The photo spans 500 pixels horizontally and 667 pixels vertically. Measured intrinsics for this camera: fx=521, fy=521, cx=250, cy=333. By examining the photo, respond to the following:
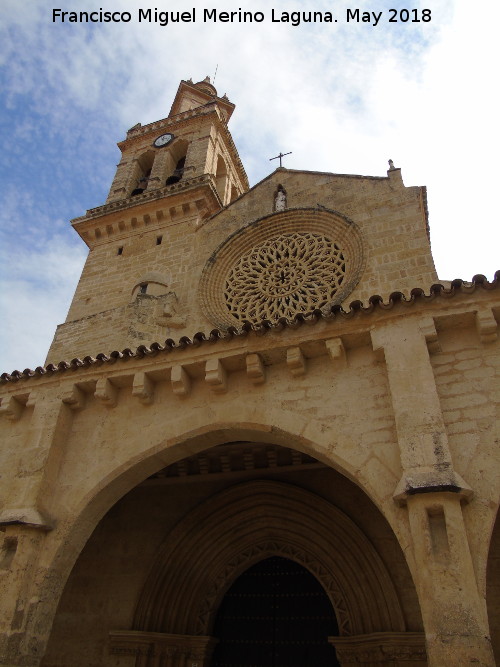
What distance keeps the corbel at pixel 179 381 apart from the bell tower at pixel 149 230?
12.2 ft

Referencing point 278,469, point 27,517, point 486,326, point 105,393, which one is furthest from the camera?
point 278,469

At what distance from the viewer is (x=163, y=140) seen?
15391mm

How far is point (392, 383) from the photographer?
4621 millimetres

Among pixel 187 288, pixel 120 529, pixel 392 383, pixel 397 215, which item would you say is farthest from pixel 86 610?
pixel 397 215

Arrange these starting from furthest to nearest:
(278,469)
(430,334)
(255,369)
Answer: (278,469) < (255,369) < (430,334)

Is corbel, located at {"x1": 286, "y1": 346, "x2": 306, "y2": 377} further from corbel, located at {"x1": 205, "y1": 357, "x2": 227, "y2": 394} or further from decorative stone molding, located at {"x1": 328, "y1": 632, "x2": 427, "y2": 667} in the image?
decorative stone molding, located at {"x1": 328, "y1": 632, "x2": 427, "y2": 667}

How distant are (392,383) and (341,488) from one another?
2629mm

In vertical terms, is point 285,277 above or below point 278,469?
above

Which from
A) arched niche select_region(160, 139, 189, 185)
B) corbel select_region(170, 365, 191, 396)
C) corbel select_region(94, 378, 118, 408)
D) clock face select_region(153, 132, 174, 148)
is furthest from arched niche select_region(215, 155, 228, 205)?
corbel select_region(170, 365, 191, 396)

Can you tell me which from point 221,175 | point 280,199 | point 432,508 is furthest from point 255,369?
point 221,175

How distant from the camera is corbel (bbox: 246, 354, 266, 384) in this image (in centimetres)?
521

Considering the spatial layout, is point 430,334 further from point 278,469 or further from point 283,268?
point 283,268

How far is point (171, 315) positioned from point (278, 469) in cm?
381

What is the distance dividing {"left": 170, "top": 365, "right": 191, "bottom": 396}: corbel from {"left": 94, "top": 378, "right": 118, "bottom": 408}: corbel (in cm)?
76
